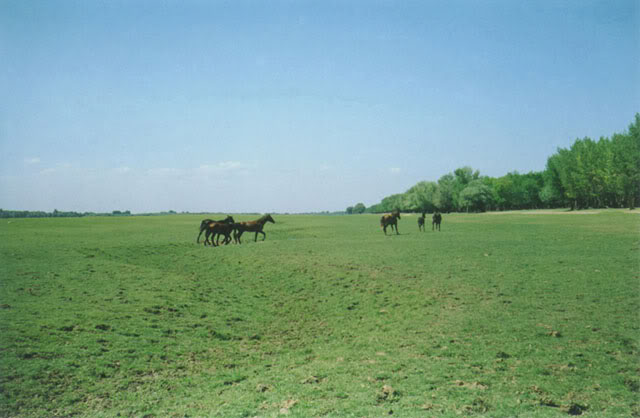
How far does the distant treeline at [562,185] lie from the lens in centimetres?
6400

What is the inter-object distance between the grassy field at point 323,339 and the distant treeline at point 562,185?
62.7m

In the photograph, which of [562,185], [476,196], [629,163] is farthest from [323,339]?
[476,196]

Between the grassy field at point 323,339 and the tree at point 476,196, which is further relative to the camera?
the tree at point 476,196

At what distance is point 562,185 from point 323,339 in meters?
109

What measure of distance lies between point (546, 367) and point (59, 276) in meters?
14.9

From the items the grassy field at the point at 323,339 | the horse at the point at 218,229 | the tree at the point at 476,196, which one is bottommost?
the grassy field at the point at 323,339

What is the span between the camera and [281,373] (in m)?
7.10

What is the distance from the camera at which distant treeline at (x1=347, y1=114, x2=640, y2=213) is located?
2520 inches

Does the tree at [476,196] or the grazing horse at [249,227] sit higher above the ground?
the tree at [476,196]

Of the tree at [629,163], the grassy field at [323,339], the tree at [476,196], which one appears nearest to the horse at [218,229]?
the grassy field at [323,339]

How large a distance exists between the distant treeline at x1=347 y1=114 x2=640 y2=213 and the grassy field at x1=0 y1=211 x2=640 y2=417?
206 ft

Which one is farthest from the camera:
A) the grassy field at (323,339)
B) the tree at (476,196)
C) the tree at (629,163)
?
the tree at (476,196)

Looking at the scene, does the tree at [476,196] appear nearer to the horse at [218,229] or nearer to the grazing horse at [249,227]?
the grazing horse at [249,227]

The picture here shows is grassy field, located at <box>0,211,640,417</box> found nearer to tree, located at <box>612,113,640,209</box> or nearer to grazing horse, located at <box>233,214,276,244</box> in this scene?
grazing horse, located at <box>233,214,276,244</box>
